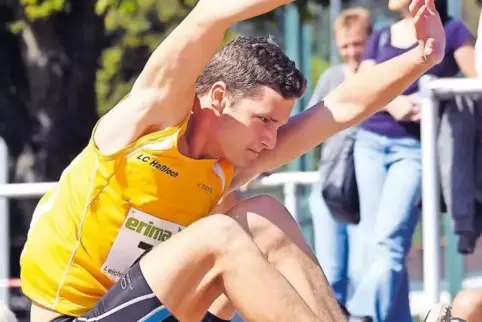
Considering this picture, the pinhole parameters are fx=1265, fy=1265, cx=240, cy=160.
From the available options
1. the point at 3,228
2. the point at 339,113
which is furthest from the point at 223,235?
the point at 3,228

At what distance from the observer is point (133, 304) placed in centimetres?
352

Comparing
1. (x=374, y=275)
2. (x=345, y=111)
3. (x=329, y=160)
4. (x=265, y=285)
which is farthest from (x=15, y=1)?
(x=265, y=285)

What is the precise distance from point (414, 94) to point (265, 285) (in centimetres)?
202

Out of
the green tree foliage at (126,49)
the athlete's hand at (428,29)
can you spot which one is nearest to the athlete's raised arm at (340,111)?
the athlete's hand at (428,29)

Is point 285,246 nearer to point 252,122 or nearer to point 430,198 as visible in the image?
point 252,122

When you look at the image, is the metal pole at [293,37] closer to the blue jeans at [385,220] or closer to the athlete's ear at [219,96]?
the blue jeans at [385,220]

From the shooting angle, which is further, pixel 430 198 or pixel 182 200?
pixel 430 198

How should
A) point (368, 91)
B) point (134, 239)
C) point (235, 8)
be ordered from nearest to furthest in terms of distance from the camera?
point (235, 8)
point (134, 239)
point (368, 91)

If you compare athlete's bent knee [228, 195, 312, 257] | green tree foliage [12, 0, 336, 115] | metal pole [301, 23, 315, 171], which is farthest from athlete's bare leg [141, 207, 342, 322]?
green tree foliage [12, 0, 336, 115]

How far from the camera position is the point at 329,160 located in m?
5.55

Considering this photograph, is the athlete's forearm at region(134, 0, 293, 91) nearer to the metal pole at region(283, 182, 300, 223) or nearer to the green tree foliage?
the metal pole at region(283, 182, 300, 223)

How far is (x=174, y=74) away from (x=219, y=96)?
26 centimetres

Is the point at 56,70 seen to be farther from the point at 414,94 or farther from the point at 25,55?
the point at 414,94

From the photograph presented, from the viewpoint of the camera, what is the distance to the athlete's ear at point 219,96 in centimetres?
376
